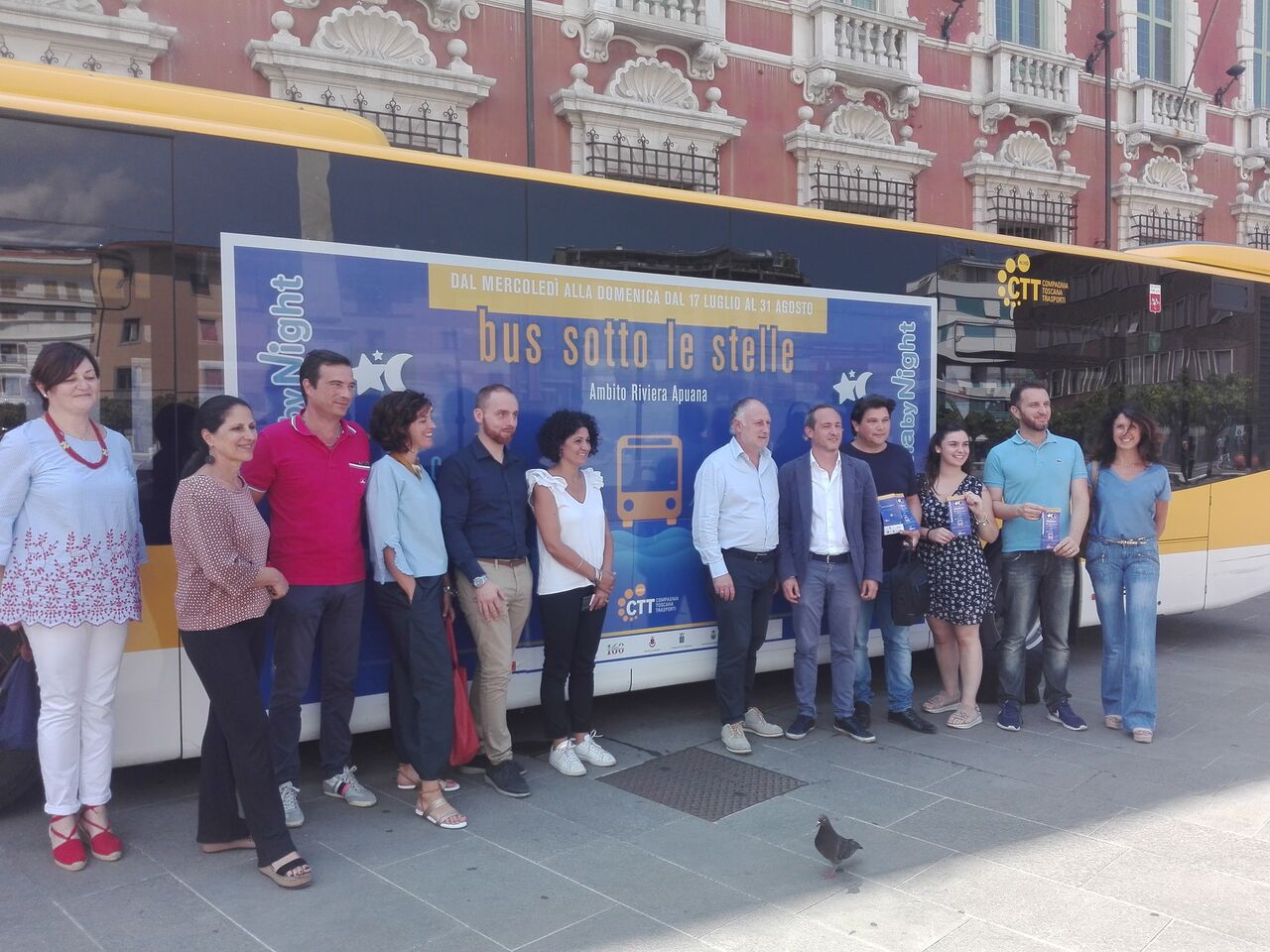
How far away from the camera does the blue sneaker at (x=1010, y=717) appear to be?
5840 mm

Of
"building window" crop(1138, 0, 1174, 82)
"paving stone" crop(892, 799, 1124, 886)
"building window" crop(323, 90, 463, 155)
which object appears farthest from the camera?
"building window" crop(1138, 0, 1174, 82)

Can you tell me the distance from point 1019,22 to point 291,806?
55.8 feet

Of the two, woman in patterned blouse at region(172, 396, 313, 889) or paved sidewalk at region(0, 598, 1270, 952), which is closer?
paved sidewalk at region(0, 598, 1270, 952)

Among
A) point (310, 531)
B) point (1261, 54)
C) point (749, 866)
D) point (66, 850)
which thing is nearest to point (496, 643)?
point (310, 531)

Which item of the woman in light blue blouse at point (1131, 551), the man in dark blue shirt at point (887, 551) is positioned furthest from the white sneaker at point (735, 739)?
the woman in light blue blouse at point (1131, 551)

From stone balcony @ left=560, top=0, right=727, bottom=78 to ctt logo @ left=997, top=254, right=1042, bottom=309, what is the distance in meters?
7.35

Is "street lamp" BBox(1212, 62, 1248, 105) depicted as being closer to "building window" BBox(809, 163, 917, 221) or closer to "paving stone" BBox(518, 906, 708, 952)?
"building window" BBox(809, 163, 917, 221)

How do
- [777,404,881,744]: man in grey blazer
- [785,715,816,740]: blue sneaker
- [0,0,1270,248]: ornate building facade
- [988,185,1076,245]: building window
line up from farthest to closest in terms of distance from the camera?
[988,185,1076,245]: building window → [0,0,1270,248]: ornate building facade → [785,715,816,740]: blue sneaker → [777,404,881,744]: man in grey blazer

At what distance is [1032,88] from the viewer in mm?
16375

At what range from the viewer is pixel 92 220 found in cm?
408

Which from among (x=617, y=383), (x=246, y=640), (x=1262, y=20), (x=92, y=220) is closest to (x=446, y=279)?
(x=617, y=383)

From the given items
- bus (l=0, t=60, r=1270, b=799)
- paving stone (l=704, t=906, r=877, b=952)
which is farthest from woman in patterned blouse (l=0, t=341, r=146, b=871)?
paving stone (l=704, t=906, r=877, b=952)

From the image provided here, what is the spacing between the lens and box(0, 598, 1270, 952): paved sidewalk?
3453 millimetres

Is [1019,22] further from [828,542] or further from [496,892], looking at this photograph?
[496,892]
